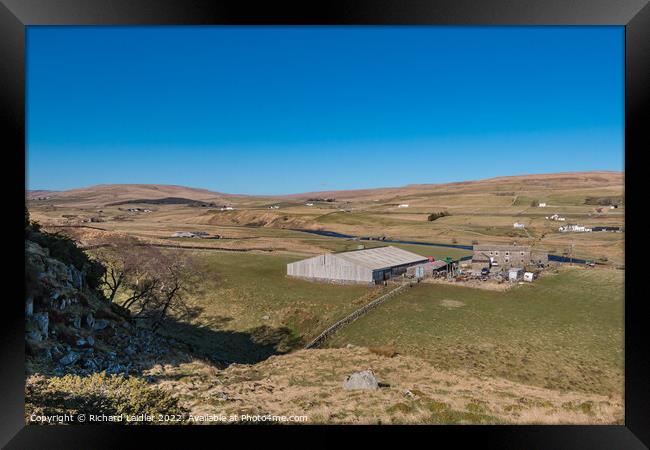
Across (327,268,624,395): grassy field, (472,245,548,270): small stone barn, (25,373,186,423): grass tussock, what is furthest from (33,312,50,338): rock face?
(472,245,548,270): small stone barn

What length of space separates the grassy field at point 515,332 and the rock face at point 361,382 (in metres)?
2.88

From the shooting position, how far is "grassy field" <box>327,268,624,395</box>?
8.12 metres

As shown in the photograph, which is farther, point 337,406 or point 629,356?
point 337,406

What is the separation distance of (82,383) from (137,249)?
22.5ft

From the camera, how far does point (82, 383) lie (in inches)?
209

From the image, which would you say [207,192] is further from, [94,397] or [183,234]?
[94,397]

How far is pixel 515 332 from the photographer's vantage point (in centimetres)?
1023

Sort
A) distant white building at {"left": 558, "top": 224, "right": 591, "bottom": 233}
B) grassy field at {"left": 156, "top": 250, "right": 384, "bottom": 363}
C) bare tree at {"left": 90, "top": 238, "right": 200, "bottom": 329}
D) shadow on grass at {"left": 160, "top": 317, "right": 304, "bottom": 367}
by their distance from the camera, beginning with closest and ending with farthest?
bare tree at {"left": 90, "top": 238, "right": 200, "bottom": 329} → shadow on grass at {"left": 160, "top": 317, "right": 304, "bottom": 367} → grassy field at {"left": 156, "top": 250, "right": 384, "bottom": 363} → distant white building at {"left": 558, "top": 224, "right": 591, "bottom": 233}

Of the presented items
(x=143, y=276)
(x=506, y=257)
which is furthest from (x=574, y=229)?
(x=143, y=276)

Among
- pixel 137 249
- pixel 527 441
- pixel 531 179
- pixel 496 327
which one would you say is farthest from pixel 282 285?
pixel 531 179

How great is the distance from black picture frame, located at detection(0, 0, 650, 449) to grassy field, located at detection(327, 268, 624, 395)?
271cm

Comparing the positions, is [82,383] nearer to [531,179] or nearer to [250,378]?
[250,378]

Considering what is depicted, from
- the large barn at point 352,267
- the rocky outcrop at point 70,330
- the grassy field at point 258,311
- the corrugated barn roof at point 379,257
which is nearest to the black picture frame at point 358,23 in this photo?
the rocky outcrop at point 70,330

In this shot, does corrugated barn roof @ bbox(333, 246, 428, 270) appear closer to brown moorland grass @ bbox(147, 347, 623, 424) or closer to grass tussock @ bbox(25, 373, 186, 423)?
brown moorland grass @ bbox(147, 347, 623, 424)
